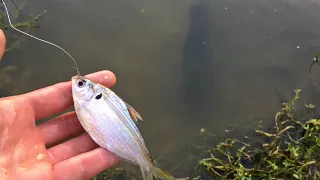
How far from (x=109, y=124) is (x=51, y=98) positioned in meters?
A: 0.48

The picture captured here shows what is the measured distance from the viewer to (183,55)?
3.99 meters

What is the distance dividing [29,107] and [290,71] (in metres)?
2.59

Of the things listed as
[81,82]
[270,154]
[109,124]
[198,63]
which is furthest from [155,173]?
[198,63]

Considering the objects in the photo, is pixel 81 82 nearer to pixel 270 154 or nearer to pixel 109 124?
pixel 109 124

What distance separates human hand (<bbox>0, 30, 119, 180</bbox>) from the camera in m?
2.60

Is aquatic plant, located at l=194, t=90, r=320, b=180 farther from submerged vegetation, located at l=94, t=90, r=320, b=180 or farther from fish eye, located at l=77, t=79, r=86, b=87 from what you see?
fish eye, located at l=77, t=79, r=86, b=87

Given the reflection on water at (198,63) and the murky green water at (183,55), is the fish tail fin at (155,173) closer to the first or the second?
the murky green water at (183,55)

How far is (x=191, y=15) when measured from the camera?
13.8 feet

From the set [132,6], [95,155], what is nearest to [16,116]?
[95,155]

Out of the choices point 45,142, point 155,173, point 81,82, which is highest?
point 81,82

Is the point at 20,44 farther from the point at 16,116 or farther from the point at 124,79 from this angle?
the point at 16,116

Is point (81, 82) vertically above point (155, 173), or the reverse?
point (81, 82)

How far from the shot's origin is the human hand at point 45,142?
2604mm

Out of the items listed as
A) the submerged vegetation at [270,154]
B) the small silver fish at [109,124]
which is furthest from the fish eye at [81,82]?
the submerged vegetation at [270,154]
